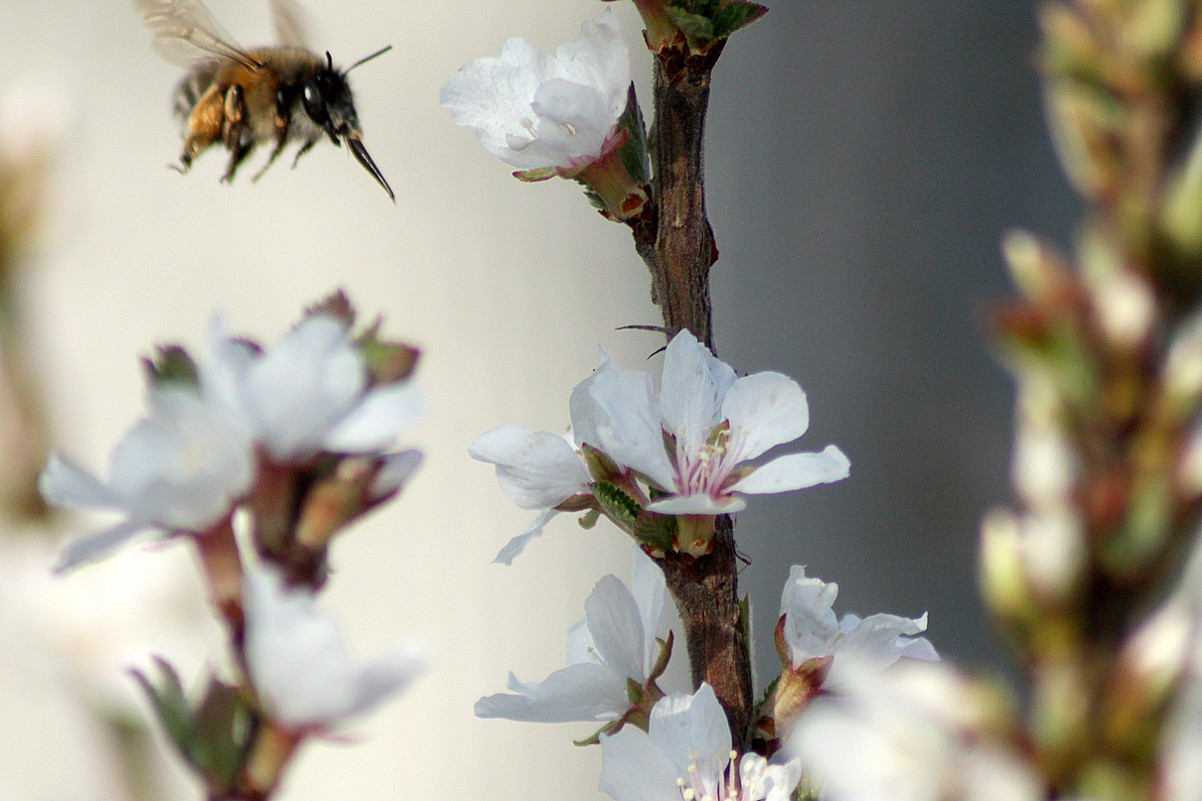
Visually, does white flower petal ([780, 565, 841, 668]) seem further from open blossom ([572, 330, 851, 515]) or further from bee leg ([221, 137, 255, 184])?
bee leg ([221, 137, 255, 184])

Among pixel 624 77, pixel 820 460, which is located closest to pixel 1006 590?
pixel 820 460

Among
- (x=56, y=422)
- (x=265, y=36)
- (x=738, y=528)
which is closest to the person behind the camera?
(x=56, y=422)

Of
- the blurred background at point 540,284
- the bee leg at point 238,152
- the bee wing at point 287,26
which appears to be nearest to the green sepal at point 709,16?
the bee leg at point 238,152

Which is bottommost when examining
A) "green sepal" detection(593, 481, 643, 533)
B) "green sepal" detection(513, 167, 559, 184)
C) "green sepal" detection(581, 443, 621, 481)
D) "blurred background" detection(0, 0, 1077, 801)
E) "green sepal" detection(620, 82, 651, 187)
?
"blurred background" detection(0, 0, 1077, 801)

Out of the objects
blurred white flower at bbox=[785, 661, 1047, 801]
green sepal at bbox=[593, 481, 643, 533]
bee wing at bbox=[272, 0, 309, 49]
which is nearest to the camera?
blurred white flower at bbox=[785, 661, 1047, 801]

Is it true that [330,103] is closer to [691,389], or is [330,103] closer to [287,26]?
[287,26]

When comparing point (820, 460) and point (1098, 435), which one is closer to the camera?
point (1098, 435)

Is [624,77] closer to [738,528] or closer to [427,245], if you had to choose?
[427,245]

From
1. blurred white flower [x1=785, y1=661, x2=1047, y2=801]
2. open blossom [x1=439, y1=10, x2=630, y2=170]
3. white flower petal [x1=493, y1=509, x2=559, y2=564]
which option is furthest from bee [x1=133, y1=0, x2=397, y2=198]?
blurred white flower [x1=785, y1=661, x2=1047, y2=801]
